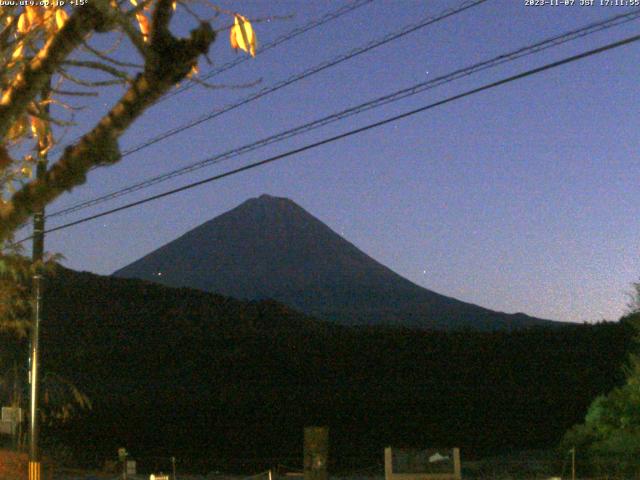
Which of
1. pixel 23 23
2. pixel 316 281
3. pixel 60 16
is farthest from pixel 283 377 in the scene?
pixel 316 281

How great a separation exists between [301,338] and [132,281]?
18.6 metres

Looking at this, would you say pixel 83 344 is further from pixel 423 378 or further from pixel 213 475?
pixel 213 475

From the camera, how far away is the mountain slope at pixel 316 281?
144m

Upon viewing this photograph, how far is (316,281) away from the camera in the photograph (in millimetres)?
174125

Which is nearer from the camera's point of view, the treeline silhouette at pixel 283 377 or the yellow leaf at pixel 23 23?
the yellow leaf at pixel 23 23

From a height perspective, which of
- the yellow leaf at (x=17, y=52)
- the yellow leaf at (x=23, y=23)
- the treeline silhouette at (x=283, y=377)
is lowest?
the treeline silhouette at (x=283, y=377)

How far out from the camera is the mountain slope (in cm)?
14450

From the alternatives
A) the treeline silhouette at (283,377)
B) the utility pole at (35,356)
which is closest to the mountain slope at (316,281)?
the treeline silhouette at (283,377)

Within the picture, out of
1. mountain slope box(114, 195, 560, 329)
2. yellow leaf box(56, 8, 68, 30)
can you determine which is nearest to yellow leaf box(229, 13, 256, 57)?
yellow leaf box(56, 8, 68, 30)

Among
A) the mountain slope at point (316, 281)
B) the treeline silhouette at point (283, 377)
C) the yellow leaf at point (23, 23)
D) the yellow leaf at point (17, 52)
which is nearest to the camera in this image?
the yellow leaf at point (17, 52)

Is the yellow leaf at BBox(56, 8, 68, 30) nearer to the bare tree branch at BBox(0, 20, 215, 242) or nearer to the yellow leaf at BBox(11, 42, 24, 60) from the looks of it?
the yellow leaf at BBox(11, 42, 24, 60)

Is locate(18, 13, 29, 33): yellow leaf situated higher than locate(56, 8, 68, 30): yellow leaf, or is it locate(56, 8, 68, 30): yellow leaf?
locate(18, 13, 29, 33): yellow leaf

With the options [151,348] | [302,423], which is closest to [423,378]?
[302,423]

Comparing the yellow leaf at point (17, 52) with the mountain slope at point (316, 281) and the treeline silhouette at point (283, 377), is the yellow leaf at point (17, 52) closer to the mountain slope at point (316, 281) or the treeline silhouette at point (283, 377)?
the treeline silhouette at point (283, 377)
